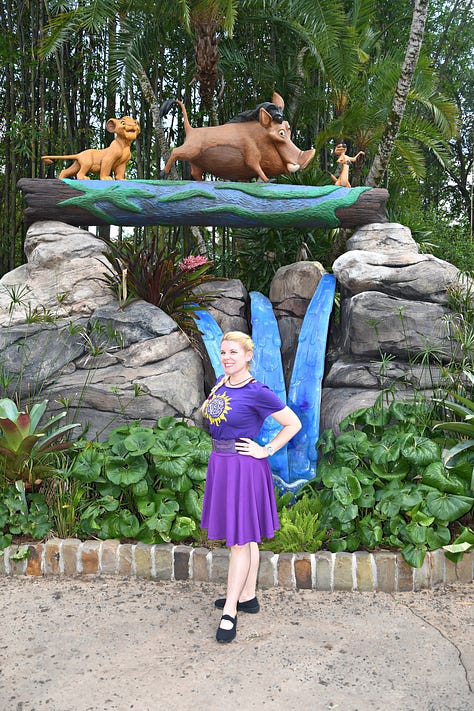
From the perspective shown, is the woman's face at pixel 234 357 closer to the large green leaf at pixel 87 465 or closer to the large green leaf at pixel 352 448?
the large green leaf at pixel 352 448

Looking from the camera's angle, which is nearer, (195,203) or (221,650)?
(221,650)

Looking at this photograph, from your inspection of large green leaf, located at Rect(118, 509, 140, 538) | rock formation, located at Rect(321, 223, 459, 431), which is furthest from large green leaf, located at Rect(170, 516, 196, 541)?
rock formation, located at Rect(321, 223, 459, 431)

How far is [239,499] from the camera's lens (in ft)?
9.24

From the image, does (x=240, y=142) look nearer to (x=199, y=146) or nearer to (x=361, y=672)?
(x=199, y=146)

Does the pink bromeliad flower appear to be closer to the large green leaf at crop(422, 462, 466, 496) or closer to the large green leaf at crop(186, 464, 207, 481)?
the large green leaf at crop(186, 464, 207, 481)

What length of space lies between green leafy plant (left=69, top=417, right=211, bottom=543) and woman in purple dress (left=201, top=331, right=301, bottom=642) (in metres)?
0.66

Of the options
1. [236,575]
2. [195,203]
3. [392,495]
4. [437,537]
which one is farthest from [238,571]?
[195,203]

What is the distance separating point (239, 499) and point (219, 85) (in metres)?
9.84

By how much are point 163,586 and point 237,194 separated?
12.4 ft

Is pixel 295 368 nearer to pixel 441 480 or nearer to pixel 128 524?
pixel 441 480

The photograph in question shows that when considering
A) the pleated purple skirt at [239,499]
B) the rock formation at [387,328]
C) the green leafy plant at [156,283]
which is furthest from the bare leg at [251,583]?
the green leafy plant at [156,283]

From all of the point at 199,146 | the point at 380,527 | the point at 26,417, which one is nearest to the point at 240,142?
the point at 199,146

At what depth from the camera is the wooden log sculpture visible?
18.9 feet

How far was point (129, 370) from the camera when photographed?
483cm
